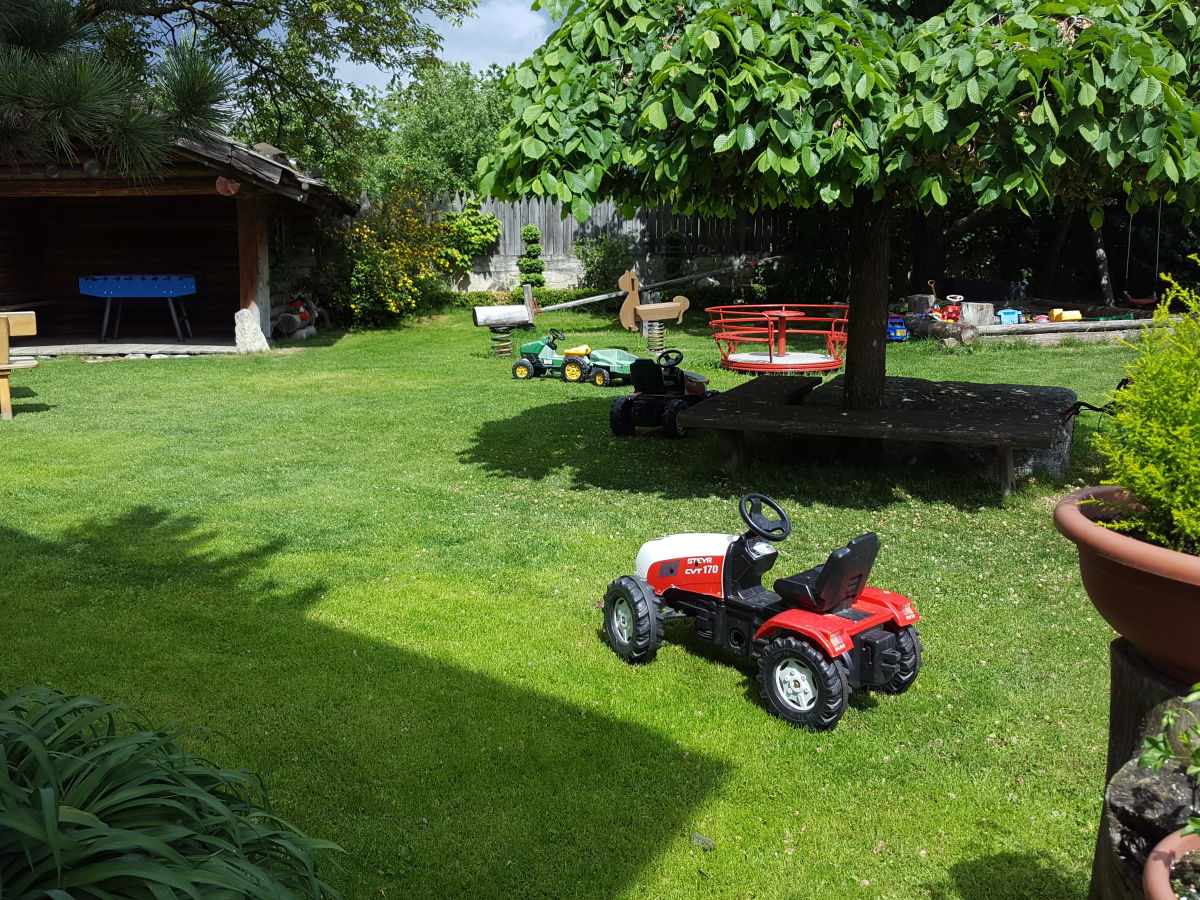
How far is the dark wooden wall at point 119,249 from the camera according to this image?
18.8m

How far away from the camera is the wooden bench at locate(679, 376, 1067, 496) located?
270 inches

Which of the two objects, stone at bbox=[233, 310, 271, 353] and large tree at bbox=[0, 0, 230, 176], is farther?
stone at bbox=[233, 310, 271, 353]

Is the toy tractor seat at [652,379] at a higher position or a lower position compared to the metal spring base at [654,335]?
lower

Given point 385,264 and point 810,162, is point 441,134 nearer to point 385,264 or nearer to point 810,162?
point 385,264

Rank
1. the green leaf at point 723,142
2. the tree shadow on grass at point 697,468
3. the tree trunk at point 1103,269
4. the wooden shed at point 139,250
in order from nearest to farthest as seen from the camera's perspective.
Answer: the green leaf at point 723,142
the tree shadow on grass at point 697,468
the tree trunk at point 1103,269
the wooden shed at point 139,250

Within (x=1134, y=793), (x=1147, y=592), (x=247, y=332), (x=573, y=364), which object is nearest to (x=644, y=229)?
(x=247, y=332)

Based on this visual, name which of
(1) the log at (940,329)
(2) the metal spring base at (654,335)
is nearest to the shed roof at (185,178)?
(2) the metal spring base at (654,335)

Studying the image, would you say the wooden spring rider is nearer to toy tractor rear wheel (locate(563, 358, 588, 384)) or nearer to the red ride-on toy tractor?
toy tractor rear wheel (locate(563, 358, 588, 384))

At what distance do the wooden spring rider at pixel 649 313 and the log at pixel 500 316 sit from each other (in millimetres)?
1526

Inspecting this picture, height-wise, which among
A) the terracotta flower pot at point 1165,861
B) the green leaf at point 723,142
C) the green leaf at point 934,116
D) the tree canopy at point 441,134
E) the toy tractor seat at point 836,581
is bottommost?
the toy tractor seat at point 836,581

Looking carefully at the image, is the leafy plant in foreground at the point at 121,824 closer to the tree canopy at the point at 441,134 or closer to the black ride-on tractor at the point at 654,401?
the black ride-on tractor at the point at 654,401

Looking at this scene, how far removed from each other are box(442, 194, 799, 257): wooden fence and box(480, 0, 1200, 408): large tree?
49.3 feet

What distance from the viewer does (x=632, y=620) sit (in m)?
4.58

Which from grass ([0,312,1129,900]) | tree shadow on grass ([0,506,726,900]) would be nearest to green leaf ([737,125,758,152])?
grass ([0,312,1129,900])
